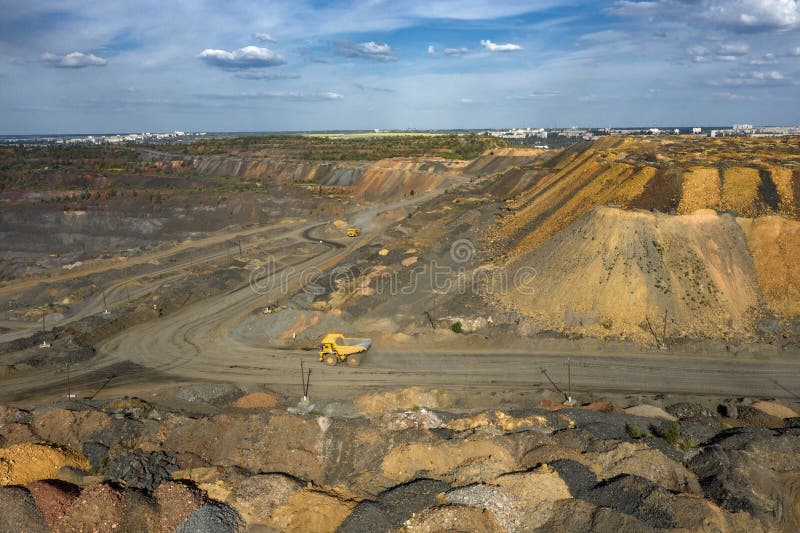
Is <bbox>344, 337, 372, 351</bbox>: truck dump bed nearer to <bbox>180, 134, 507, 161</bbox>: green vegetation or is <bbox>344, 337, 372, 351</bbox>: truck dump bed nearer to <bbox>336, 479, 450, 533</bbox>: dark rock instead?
<bbox>336, 479, 450, 533</bbox>: dark rock

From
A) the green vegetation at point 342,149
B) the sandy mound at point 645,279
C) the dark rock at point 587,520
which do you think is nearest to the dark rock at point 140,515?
the dark rock at point 587,520

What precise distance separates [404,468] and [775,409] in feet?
55.3

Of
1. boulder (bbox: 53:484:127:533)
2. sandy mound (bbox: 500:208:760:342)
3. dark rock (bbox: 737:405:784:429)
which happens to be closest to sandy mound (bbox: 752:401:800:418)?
dark rock (bbox: 737:405:784:429)

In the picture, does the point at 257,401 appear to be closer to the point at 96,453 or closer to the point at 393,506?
the point at 96,453

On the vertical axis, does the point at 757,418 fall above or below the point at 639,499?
below

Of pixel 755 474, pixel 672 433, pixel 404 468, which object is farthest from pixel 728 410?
pixel 404 468

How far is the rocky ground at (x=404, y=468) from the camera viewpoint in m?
13.9

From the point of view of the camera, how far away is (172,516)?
47.0 ft

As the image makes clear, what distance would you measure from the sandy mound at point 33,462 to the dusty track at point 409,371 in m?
8.30

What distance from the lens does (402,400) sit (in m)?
22.6

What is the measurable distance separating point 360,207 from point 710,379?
59.3m

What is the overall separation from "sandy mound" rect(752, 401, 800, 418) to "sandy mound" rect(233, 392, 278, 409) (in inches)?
864

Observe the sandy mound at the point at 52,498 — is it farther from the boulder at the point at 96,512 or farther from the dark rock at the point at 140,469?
the dark rock at the point at 140,469

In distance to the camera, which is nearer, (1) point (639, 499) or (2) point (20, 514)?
(2) point (20, 514)
